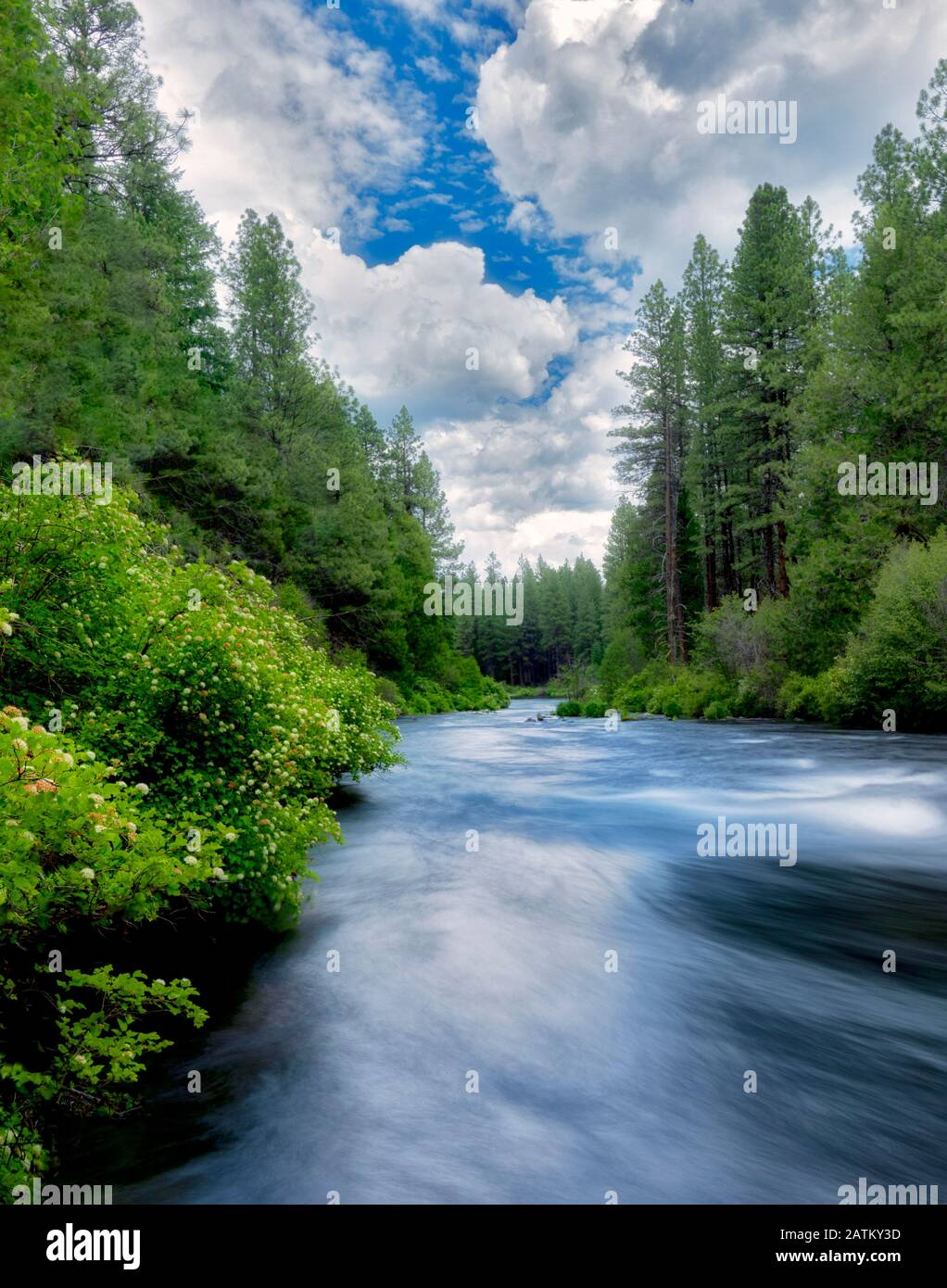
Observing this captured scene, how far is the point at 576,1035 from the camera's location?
505 cm

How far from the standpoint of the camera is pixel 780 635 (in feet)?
85.0

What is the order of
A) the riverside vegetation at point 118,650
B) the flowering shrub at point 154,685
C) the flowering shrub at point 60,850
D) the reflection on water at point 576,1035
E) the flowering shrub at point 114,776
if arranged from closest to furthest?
the flowering shrub at point 60,850
the flowering shrub at point 114,776
the riverside vegetation at point 118,650
the reflection on water at point 576,1035
the flowering shrub at point 154,685

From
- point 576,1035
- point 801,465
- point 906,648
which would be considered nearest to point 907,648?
point 906,648

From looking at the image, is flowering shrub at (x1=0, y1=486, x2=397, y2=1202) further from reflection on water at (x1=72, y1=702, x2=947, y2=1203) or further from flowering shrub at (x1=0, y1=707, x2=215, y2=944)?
reflection on water at (x1=72, y1=702, x2=947, y2=1203)

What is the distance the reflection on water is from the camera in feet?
11.8

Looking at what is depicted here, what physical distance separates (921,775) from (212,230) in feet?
118

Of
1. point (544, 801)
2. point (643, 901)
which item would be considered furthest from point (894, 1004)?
point (544, 801)

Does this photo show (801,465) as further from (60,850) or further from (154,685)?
(60,850)

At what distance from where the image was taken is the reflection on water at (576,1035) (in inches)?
141

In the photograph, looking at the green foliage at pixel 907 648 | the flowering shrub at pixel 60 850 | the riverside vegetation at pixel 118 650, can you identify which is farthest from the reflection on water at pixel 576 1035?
the green foliage at pixel 907 648

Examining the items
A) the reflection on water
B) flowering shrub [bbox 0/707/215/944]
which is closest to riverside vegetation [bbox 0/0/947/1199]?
flowering shrub [bbox 0/707/215/944]

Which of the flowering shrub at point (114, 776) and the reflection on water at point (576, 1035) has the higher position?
the flowering shrub at point (114, 776)

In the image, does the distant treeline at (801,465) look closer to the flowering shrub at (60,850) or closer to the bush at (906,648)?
the bush at (906,648)

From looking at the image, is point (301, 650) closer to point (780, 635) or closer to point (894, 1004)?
point (894, 1004)
